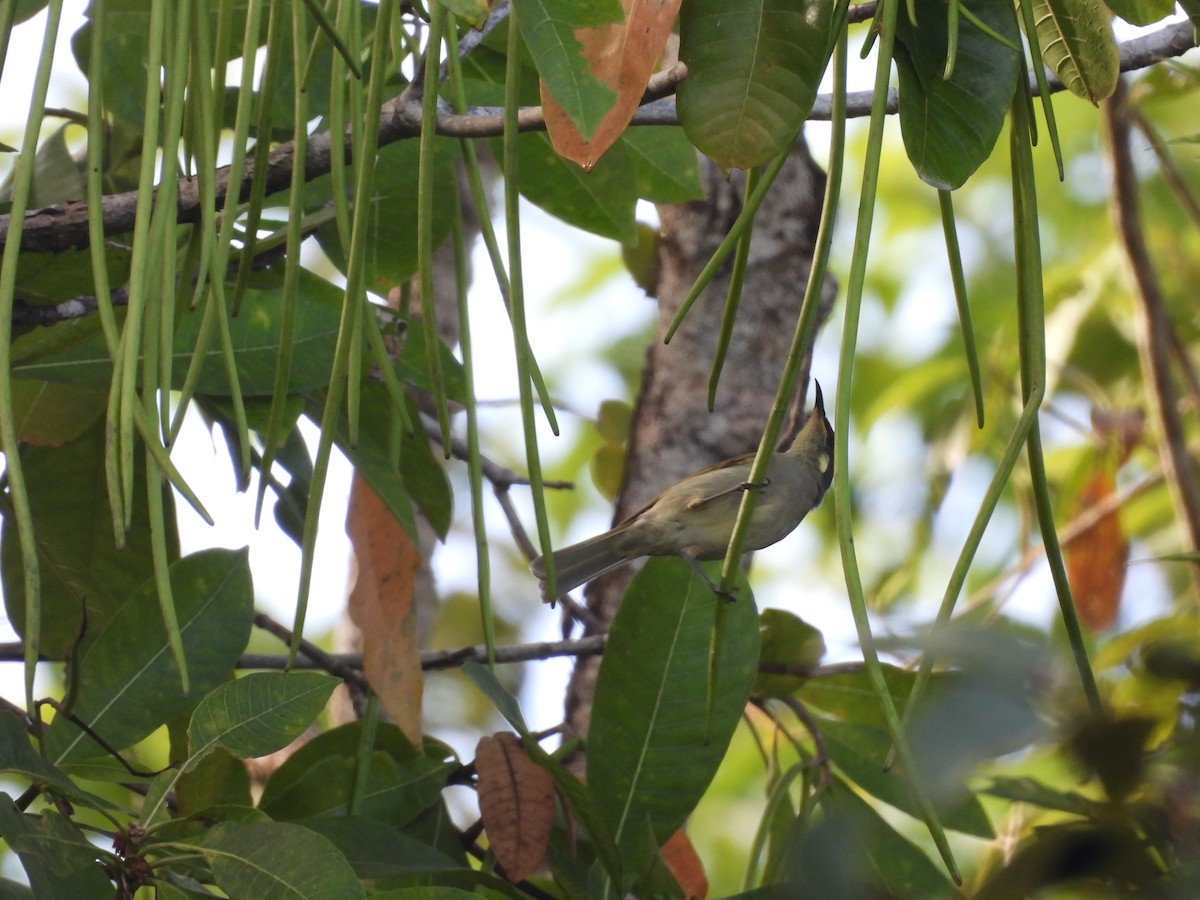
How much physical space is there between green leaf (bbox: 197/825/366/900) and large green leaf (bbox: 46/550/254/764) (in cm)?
31

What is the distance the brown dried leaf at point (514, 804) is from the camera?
1.62 metres

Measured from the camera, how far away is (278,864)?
4.00ft

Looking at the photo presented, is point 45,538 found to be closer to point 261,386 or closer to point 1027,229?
point 261,386

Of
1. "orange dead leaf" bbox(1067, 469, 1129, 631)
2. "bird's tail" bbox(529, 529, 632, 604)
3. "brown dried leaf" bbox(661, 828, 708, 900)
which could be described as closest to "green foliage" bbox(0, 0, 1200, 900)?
"brown dried leaf" bbox(661, 828, 708, 900)

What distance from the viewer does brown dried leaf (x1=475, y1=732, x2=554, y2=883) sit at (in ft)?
5.33

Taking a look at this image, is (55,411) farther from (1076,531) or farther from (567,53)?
(1076,531)

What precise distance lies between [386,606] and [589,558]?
2.80ft

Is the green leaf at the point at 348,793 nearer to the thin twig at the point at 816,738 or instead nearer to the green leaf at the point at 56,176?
the thin twig at the point at 816,738

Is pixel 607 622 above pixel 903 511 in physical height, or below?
below

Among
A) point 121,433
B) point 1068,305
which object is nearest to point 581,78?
point 121,433

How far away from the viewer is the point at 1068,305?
154 inches

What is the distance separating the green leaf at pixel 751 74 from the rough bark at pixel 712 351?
139cm

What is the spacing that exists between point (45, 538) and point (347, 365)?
0.93m

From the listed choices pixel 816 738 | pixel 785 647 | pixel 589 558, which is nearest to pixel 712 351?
pixel 589 558
